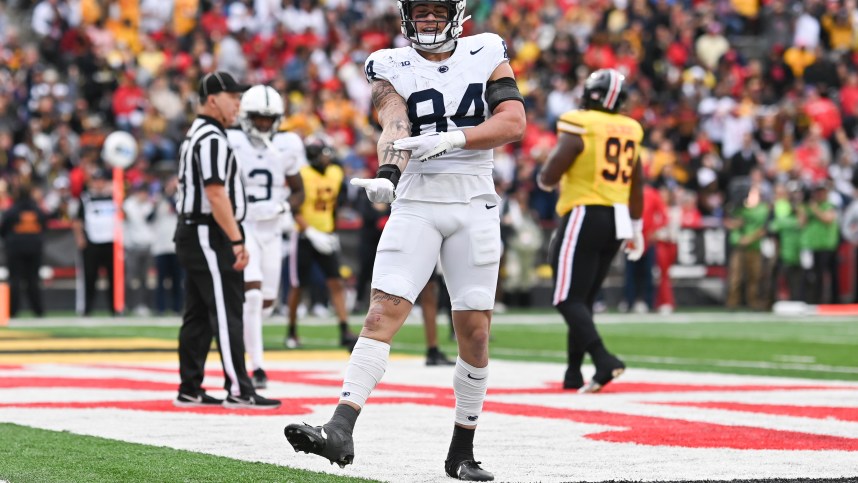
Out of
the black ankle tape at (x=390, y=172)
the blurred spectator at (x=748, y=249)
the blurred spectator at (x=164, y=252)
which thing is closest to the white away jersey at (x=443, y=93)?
the black ankle tape at (x=390, y=172)

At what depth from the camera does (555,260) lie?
34.5 feet

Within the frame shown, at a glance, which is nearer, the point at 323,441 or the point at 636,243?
the point at 323,441

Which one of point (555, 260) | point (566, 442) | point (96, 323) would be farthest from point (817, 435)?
point (96, 323)

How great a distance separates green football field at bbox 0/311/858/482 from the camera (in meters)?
6.14

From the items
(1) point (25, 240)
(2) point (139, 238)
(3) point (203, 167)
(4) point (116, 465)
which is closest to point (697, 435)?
(4) point (116, 465)

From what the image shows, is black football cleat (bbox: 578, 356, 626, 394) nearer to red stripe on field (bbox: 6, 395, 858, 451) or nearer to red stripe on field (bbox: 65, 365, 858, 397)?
red stripe on field (bbox: 65, 365, 858, 397)

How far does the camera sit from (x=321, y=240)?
1396 centimetres

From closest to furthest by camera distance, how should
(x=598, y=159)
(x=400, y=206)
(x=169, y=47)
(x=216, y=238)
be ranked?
1. (x=400, y=206)
2. (x=216, y=238)
3. (x=598, y=159)
4. (x=169, y=47)

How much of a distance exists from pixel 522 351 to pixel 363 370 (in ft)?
28.6

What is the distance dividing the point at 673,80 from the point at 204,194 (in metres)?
20.0

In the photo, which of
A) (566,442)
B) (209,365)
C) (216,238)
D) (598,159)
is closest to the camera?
(566,442)

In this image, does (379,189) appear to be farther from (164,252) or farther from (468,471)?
(164,252)

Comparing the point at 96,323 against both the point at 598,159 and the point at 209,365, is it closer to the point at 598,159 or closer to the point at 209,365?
the point at 209,365

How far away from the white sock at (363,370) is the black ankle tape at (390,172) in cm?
64
